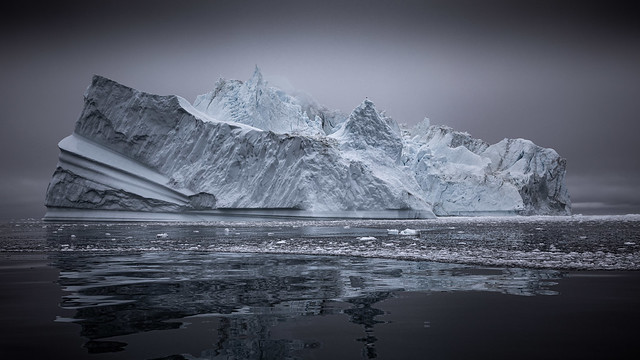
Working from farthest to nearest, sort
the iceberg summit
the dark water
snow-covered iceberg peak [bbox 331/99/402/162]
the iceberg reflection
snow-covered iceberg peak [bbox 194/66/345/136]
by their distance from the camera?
snow-covered iceberg peak [bbox 194/66/345/136]
snow-covered iceberg peak [bbox 331/99/402/162]
the iceberg summit
the iceberg reflection
the dark water

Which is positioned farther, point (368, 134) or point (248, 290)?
point (368, 134)

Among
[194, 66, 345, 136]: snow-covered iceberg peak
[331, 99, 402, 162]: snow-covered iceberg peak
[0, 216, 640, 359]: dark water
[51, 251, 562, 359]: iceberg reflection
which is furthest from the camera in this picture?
[194, 66, 345, 136]: snow-covered iceberg peak

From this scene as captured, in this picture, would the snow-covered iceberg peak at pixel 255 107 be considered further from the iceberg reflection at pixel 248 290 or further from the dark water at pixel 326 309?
the dark water at pixel 326 309

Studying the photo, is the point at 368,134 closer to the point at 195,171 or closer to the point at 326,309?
→ the point at 195,171

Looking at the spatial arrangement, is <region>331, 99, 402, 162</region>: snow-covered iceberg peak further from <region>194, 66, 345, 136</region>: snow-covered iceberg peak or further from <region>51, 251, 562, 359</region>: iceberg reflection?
<region>51, 251, 562, 359</region>: iceberg reflection

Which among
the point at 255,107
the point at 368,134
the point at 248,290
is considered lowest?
the point at 248,290

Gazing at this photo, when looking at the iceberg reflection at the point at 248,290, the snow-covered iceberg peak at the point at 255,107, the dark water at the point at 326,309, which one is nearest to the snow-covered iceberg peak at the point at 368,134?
the snow-covered iceberg peak at the point at 255,107

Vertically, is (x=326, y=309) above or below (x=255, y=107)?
below

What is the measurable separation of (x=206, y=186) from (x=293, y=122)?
50.3ft

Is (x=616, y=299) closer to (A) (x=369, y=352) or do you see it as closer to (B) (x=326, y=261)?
(A) (x=369, y=352)

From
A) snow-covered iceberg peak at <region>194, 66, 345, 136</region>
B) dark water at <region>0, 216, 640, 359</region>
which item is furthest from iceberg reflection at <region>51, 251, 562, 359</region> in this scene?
snow-covered iceberg peak at <region>194, 66, 345, 136</region>

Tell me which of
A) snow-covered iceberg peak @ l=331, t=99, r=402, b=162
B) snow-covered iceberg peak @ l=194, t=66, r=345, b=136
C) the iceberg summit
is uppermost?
snow-covered iceberg peak @ l=194, t=66, r=345, b=136

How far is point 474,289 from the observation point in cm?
571

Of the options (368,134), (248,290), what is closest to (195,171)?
(368,134)
